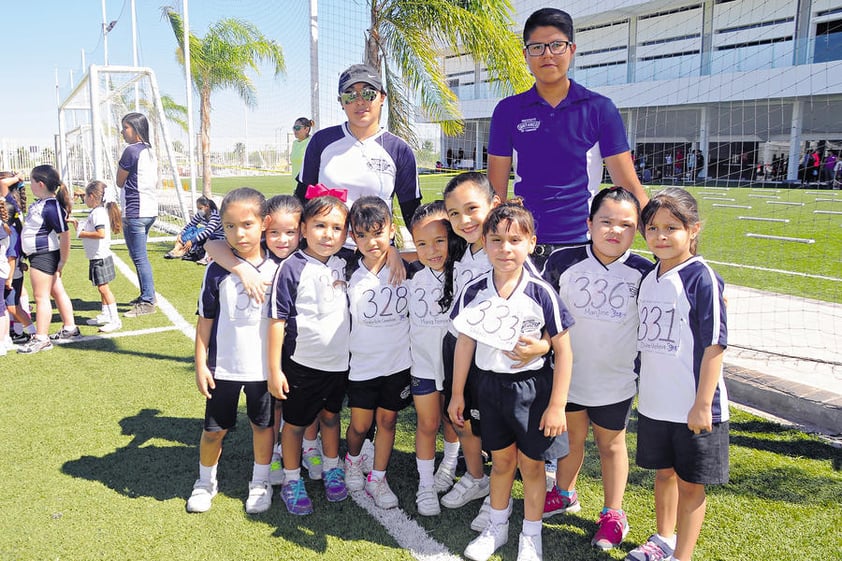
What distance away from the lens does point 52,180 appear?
5.35m

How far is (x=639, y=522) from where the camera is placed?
8.71 feet

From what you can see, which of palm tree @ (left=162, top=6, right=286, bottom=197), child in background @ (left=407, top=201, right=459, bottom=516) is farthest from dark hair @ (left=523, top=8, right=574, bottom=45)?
palm tree @ (left=162, top=6, right=286, bottom=197)

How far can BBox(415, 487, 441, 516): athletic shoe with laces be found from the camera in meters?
2.76

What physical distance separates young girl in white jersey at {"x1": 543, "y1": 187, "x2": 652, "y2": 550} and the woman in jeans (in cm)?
531

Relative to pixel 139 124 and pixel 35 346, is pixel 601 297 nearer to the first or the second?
pixel 35 346

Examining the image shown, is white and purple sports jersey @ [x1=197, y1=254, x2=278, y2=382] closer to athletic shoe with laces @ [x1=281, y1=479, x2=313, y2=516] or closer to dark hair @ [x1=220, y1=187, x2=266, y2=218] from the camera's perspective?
dark hair @ [x1=220, y1=187, x2=266, y2=218]

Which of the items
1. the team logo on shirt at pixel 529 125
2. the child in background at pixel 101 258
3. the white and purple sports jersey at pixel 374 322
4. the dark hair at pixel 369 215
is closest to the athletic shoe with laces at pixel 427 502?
the white and purple sports jersey at pixel 374 322

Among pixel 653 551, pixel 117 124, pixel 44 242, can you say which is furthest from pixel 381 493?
pixel 117 124

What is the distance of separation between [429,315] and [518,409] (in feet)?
2.03

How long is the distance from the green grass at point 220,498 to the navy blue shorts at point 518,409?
480mm

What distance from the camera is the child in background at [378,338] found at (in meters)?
2.72

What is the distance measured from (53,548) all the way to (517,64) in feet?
20.9

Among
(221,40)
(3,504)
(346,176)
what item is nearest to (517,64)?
(346,176)

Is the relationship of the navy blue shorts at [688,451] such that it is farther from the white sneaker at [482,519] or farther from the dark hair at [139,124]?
the dark hair at [139,124]
